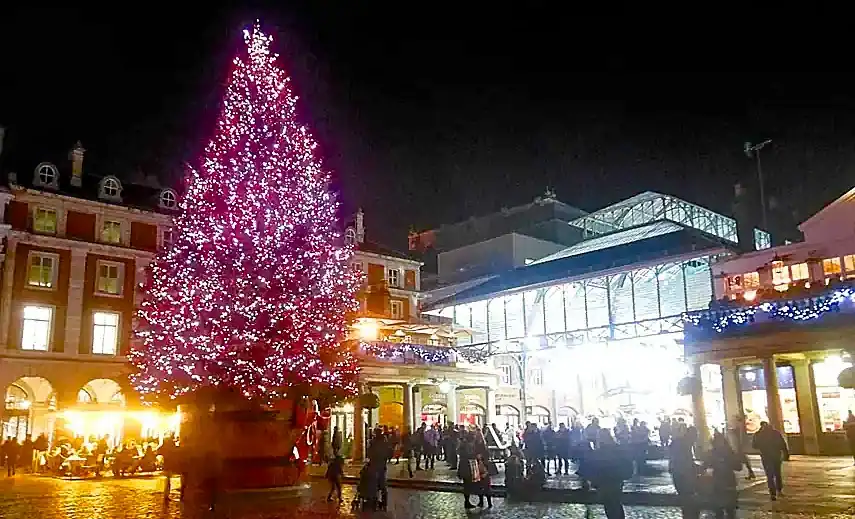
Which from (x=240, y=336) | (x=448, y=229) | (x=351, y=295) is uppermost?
(x=448, y=229)

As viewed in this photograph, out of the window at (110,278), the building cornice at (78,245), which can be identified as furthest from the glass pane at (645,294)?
the window at (110,278)

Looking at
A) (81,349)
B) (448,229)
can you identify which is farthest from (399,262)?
(81,349)

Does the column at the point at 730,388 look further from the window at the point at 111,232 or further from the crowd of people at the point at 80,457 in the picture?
the window at the point at 111,232

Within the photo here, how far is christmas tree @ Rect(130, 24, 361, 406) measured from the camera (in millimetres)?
20359

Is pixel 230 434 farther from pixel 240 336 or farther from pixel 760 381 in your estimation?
pixel 760 381

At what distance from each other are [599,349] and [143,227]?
2434cm

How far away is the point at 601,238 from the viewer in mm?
47875

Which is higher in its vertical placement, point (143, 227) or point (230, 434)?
point (143, 227)

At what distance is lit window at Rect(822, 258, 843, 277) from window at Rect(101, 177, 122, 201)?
108 feet

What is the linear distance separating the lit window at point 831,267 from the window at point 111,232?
106ft

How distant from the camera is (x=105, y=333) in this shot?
1523 inches

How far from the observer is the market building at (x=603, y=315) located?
33969 mm

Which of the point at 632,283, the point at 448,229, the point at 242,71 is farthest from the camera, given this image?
the point at 448,229

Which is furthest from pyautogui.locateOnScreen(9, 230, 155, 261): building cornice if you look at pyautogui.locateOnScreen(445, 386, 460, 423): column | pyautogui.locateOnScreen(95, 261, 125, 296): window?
pyautogui.locateOnScreen(445, 386, 460, 423): column
